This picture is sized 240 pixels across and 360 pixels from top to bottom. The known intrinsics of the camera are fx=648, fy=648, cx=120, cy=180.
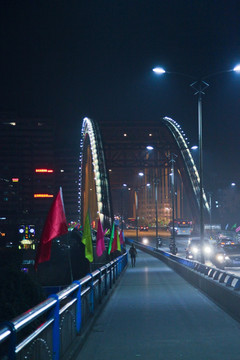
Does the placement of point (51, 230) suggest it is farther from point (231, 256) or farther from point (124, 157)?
point (124, 157)

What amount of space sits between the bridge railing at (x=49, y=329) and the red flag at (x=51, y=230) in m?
0.82

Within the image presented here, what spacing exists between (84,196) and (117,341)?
144505mm

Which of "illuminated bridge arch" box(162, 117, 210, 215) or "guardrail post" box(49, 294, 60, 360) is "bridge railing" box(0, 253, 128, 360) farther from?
"illuminated bridge arch" box(162, 117, 210, 215)

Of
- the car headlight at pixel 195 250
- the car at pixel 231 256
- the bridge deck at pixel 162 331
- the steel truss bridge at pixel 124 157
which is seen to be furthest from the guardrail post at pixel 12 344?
the steel truss bridge at pixel 124 157

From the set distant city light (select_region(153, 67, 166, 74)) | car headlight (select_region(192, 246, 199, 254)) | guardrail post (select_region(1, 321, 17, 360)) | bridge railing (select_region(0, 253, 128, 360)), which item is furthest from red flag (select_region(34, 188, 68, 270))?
car headlight (select_region(192, 246, 199, 254))

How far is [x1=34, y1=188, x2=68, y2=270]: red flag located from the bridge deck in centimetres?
182

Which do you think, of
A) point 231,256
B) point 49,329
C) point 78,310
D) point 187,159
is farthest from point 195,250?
point 187,159

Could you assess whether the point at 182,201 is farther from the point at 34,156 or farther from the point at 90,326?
the point at 90,326

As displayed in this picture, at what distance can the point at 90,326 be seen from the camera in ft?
46.2

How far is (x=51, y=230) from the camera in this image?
40.7 feet

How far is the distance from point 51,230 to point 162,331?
328 cm

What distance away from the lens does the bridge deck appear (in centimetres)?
1076

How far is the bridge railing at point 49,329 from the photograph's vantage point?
5.95m

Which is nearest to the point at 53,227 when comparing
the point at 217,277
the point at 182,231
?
the point at 217,277
